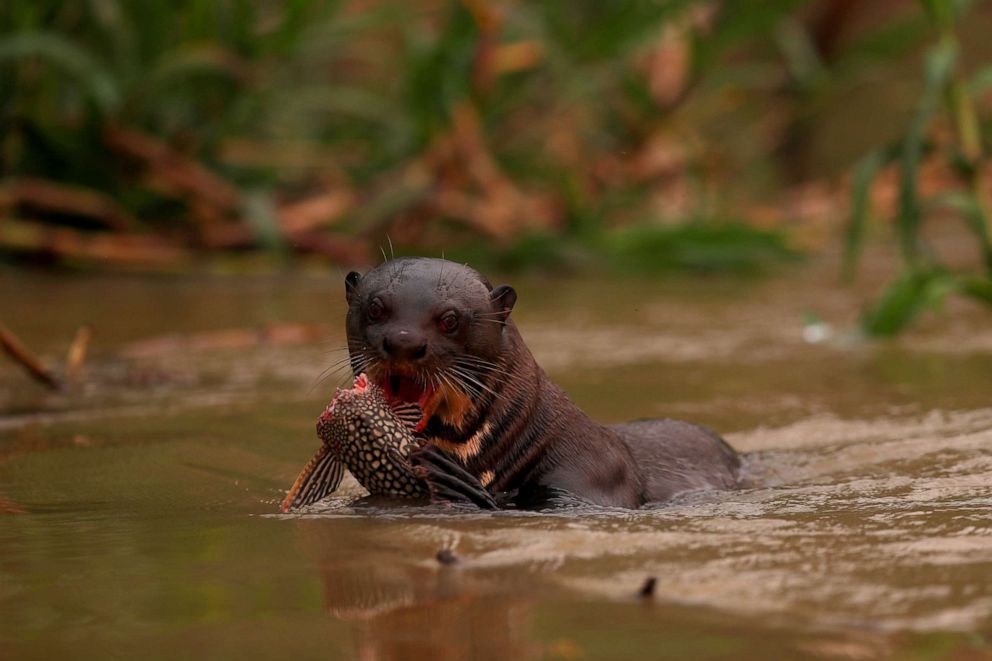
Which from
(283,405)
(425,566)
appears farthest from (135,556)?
(283,405)

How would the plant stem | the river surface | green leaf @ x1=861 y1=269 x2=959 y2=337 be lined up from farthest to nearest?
the plant stem < green leaf @ x1=861 y1=269 x2=959 y2=337 < the river surface

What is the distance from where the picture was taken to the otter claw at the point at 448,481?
2881 mm

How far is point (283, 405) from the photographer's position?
429cm

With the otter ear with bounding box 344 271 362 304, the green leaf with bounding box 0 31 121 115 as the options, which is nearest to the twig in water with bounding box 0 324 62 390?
the otter ear with bounding box 344 271 362 304

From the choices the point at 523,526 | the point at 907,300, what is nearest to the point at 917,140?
the point at 907,300

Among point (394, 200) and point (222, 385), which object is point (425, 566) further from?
point (394, 200)

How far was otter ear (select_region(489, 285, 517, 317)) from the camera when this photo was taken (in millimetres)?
3127

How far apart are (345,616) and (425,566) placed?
0.28 meters

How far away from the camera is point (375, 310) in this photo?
296cm

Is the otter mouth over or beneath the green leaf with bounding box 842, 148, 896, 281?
beneath

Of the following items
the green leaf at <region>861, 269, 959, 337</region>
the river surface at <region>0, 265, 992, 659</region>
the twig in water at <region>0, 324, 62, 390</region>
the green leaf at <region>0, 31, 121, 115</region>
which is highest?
the green leaf at <region>0, 31, 121, 115</region>

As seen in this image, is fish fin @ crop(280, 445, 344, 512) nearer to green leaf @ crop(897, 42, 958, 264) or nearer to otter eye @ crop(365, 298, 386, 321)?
otter eye @ crop(365, 298, 386, 321)

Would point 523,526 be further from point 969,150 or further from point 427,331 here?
point 969,150

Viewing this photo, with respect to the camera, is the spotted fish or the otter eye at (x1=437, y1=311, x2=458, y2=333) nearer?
the spotted fish
